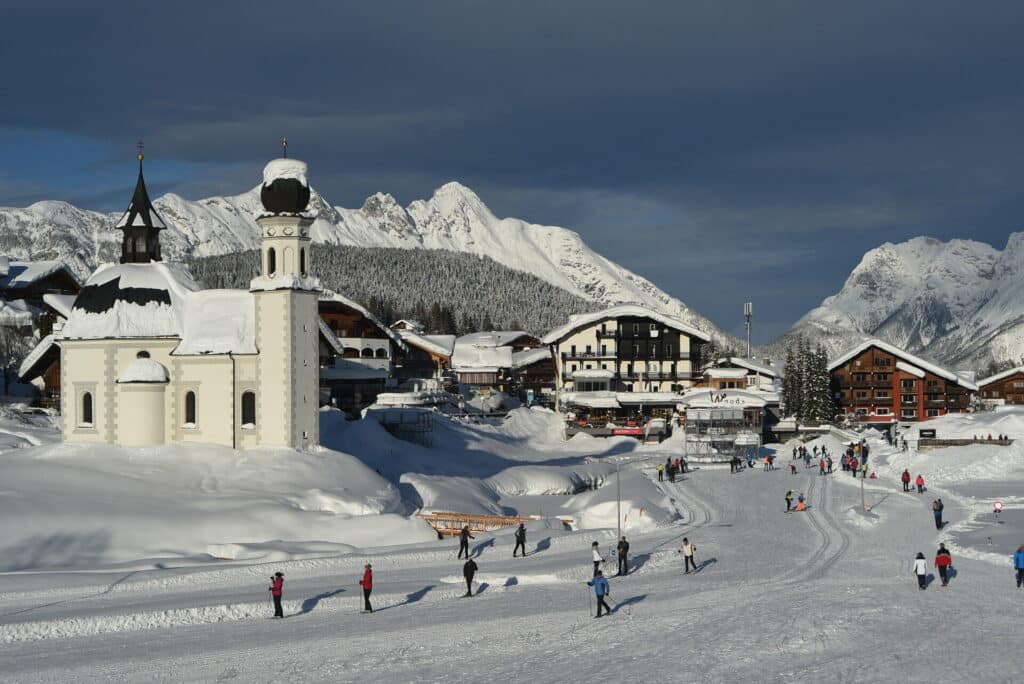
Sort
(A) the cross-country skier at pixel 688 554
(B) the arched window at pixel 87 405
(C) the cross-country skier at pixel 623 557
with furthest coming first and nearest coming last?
(B) the arched window at pixel 87 405 < (A) the cross-country skier at pixel 688 554 < (C) the cross-country skier at pixel 623 557

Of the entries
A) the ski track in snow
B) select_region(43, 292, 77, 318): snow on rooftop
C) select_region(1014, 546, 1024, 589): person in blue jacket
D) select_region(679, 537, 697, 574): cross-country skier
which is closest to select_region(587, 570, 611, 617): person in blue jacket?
the ski track in snow

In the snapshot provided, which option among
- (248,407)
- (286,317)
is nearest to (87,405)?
(248,407)

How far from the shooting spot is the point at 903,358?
110562 mm

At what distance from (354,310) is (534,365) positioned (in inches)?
1035

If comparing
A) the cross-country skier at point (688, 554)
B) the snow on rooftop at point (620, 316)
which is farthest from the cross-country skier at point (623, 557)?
the snow on rooftop at point (620, 316)

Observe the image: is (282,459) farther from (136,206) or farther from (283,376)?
(136,206)

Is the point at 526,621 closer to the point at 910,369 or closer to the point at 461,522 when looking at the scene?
the point at 461,522

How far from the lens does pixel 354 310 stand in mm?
110812

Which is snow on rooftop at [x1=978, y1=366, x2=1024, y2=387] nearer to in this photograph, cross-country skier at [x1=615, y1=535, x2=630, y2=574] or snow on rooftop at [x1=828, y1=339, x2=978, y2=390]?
snow on rooftop at [x1=828, y1=339, x2=978, y2=390]

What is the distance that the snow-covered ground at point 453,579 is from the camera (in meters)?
27.0

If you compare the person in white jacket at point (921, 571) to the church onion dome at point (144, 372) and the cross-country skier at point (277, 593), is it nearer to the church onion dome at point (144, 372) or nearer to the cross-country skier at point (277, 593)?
the cross-country skier at point (277, 593)

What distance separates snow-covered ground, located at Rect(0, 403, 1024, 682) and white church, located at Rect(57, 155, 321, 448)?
91.2 inches

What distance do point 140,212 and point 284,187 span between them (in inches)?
430

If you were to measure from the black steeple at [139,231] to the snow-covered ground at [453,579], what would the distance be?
399 inches
